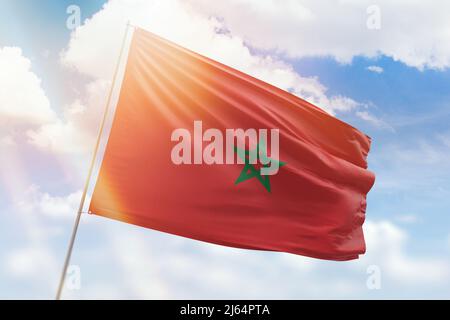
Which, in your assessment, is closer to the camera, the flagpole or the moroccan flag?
the flagpole

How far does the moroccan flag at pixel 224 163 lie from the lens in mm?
7984

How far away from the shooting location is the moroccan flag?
26.2 feet

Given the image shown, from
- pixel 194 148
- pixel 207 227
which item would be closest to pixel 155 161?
pixel 194 148

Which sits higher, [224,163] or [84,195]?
[224,163]

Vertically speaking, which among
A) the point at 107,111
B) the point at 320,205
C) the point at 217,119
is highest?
the point at 217,119

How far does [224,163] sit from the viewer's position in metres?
8.72

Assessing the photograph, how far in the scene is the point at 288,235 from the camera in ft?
29.1

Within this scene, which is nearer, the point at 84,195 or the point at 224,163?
the point at 84,195

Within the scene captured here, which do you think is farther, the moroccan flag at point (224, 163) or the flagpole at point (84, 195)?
the moroccan flag at point (224, 163)
